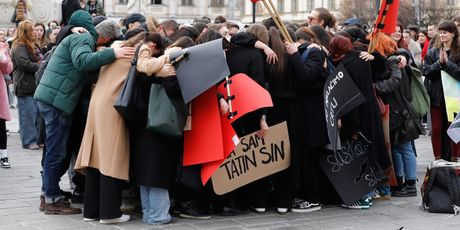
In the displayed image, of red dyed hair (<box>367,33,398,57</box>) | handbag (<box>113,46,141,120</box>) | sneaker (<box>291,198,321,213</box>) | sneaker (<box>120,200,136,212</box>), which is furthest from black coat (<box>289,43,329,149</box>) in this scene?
sneaker (<box>120,200,136,212</box>)

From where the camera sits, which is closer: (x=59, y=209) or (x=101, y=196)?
(x=101, y=196)

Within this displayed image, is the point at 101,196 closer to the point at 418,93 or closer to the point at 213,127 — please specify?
the point at 213,127

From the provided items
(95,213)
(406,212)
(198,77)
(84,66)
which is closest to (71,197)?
(95,213)

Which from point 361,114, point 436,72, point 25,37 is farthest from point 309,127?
point 25,37

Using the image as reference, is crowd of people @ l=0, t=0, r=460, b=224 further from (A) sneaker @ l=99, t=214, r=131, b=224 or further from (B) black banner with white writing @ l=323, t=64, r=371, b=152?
(B) black banner with white writing @ l=323, t=64, r=371, b=152

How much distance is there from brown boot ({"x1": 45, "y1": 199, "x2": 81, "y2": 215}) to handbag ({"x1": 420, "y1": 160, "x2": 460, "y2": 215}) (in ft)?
12.1

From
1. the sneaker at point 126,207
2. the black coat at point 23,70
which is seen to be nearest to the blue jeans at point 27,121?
the black coat at point 23,70

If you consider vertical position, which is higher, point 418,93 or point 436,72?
point 436,72

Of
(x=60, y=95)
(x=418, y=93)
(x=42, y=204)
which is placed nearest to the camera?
(x=60, y=95)

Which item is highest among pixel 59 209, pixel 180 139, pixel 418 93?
pixel 418 93

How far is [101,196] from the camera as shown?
7.46 metres

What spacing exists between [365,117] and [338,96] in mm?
489

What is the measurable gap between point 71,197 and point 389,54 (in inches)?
158

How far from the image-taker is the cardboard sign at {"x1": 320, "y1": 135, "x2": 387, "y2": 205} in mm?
8383
